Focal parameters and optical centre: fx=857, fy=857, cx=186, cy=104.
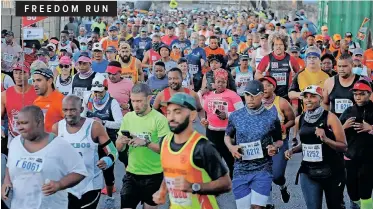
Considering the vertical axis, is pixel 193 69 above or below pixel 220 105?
above

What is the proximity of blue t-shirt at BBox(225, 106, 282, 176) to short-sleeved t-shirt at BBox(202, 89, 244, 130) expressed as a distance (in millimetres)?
1827

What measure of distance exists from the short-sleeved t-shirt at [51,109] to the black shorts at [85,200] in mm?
1077

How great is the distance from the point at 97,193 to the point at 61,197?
1289 mm

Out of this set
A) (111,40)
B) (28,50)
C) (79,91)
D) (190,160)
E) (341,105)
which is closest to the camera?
(190,160)

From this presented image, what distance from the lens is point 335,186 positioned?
7973mm

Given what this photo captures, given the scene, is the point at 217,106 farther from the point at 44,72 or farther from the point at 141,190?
the point at 141,190

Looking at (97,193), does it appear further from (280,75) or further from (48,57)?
(48,57)

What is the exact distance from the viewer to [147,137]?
308 inches

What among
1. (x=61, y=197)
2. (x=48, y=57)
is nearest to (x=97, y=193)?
(x=61, y=197)

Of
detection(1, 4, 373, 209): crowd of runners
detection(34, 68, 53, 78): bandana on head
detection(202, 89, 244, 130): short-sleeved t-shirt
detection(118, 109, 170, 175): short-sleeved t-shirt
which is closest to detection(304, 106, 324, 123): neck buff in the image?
detection(1, 4, 373, 209): crowd of runners

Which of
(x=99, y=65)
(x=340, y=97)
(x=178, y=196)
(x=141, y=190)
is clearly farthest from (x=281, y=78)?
(x=178, y=196)

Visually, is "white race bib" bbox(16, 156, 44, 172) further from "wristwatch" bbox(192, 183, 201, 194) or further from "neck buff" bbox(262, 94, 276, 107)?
"neck buff" bbox(262, 94, 276, 107)

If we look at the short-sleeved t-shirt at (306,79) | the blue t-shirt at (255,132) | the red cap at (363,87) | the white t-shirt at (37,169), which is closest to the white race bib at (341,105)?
the red cap at (363,87)

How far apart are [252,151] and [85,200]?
1.58 meters
